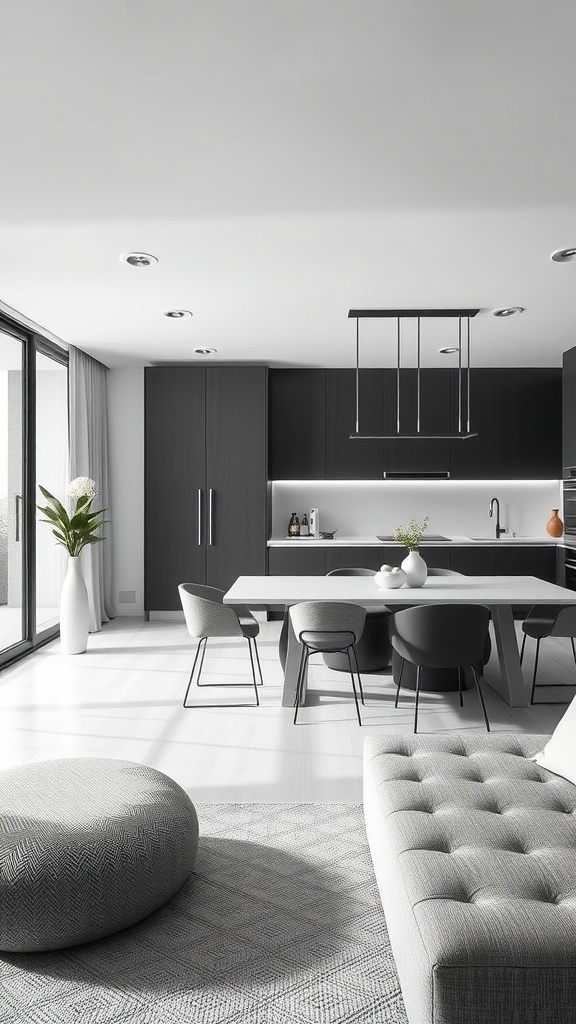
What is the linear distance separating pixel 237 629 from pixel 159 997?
9.05 ft

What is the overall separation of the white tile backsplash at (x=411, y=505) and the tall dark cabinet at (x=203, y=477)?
0.64 m

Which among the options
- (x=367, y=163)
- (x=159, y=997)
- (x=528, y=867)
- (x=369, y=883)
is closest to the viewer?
(x=528, y=867)

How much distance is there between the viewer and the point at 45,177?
3.24m

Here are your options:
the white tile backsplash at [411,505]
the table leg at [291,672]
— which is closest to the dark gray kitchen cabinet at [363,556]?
the white tile backsplash at [411,505]

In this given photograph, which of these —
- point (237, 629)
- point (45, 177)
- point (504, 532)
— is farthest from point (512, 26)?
point (504, 532)

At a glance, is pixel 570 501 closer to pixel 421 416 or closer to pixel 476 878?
pixel 421 416

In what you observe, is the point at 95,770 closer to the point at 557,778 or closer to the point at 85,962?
the point at 85,962

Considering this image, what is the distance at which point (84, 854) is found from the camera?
2074 millimetres

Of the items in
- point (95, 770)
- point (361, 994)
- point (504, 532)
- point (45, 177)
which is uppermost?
point (45, 177)

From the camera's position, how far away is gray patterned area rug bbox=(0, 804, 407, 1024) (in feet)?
6.17

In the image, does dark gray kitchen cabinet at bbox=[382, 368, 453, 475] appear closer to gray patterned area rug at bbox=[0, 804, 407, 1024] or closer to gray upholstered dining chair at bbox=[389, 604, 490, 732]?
gray upholstered dining chair at bbox=[389, 604, 490, 732]

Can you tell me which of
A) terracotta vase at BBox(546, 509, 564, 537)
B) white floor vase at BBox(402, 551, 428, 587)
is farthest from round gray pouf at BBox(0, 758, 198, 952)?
terracotta vase at BBox(546, 509, 564, 537)

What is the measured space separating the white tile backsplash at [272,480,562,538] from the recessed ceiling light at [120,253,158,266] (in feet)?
13.4

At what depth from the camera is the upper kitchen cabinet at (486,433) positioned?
7.91 meters
